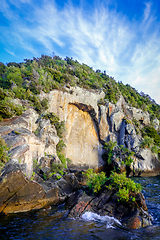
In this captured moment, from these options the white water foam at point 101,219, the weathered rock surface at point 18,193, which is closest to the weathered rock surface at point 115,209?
the white water foam at point 101,219

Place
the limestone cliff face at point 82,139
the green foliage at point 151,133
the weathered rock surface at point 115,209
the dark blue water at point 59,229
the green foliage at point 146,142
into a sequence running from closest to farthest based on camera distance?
the dark blue water at point 59,229 < the weathered rock surface at point 115,209 < the green foliage at point 146,142 < the limestone cliff face at point 82,139 < the green foliage at point 151,133

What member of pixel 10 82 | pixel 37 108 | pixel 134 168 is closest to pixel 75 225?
pixel 37 108

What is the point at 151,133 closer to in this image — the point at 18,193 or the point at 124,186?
the point at 124,186

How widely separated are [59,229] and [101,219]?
91.0 inches

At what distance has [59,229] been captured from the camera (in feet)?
19.1

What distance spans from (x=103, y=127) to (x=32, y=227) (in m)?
25.5

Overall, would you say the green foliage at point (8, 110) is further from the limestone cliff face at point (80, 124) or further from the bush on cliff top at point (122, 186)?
the bush on cliff top at point (122, 186)

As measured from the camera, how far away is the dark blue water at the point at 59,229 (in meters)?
5.16

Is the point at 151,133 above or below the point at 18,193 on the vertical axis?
above

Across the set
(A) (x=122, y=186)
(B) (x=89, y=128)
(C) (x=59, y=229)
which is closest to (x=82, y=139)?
(B) (x=89, y=128)

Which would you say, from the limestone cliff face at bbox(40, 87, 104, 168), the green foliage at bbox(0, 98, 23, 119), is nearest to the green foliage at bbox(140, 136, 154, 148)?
the limestone cliff face at bbox(40, 87, 104, 168)

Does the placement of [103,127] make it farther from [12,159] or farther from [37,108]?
[12,159]

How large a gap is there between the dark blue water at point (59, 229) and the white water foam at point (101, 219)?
8.8 inches

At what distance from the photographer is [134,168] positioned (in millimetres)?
23891
